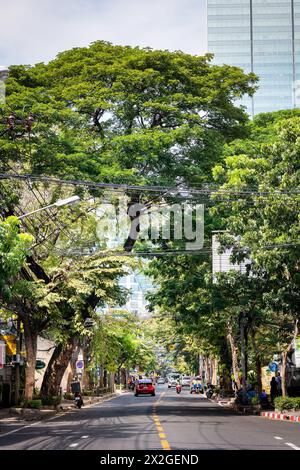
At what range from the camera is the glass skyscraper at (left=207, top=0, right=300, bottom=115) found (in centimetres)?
17888

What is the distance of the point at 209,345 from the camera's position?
187 ft

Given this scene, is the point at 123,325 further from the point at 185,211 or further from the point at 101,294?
the point at 185,211

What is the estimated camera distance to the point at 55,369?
126 feet

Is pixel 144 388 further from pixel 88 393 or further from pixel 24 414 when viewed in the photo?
pixel 24 414

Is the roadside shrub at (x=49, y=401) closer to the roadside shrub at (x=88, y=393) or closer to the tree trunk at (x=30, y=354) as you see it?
the tree trunk at (x=30, y=354)

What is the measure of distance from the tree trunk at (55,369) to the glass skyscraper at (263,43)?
142 metres

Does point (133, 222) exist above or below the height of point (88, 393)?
above

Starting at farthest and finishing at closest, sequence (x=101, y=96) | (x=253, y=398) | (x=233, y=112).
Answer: (x=253, y=398) → (x=233, y=112) → (x=101, y=96)

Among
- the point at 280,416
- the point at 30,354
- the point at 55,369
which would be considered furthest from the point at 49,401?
the point at 280,416

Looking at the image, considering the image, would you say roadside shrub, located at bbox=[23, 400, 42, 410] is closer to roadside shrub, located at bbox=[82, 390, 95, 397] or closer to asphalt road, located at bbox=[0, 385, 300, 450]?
asphalt road, located at bbox=[0, 385, 300, 450]

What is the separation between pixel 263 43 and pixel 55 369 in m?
160

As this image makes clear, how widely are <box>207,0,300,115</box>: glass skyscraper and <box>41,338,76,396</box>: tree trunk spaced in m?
142
